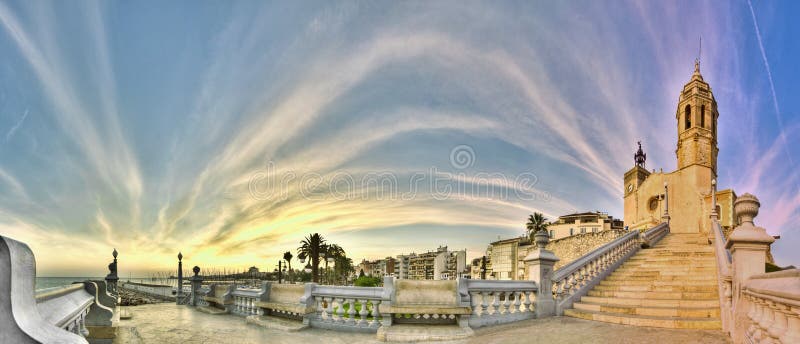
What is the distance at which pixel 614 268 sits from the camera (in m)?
13.2

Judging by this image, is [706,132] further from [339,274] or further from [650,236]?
[339,274]

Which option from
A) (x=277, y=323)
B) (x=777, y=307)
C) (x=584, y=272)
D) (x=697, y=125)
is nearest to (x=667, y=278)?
(x=584, y=272)

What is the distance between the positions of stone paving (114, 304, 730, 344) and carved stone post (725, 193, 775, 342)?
1.57m

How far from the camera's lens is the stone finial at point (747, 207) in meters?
5.07

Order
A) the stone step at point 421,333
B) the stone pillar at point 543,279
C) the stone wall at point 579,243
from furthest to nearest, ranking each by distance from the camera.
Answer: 1. the stone wall at point 579,243
2. the stone pillar at point 543,279
3. the stone step at point 421,333

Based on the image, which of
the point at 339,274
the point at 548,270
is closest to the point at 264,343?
the point at 548,270

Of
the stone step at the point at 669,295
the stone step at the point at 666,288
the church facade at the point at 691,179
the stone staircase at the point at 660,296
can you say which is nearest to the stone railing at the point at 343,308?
the stone staircase at the point at 660,296

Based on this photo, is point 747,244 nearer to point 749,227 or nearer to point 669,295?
point 749,227

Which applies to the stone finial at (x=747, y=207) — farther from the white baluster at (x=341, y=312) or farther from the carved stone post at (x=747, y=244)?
the white baluster at (x=341, y=312)

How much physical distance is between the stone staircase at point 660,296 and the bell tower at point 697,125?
82.6ft

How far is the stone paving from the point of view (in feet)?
21.3

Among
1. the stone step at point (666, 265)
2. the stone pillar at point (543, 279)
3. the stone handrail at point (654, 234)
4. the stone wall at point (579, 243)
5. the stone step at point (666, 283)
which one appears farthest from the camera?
the stone wall at point (579, 243)

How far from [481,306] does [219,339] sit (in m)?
5.69

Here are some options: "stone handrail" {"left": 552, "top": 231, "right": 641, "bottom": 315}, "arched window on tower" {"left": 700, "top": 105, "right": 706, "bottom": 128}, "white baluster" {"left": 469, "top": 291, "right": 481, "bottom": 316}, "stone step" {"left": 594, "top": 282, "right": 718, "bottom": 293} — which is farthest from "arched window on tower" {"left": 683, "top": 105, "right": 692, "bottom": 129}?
"white baluster" {"left": 469, "top": 291, "right": 481, "bottom": 316}
